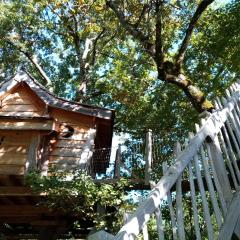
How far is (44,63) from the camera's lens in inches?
1034

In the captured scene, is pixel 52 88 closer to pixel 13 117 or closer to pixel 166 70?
pixel 13 117

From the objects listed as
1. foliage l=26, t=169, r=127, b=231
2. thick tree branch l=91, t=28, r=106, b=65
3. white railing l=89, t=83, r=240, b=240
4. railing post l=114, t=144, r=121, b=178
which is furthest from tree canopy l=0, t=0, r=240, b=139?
white railing l=89, t=83, r=240, b=240

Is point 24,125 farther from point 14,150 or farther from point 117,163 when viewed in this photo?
point 117,163

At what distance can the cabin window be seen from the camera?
1432 centimetres

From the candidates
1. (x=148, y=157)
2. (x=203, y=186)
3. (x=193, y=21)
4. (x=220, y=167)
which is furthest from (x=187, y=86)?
(x=203, y=186)

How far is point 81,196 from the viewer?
10914 millimetres

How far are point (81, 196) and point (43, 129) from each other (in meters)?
3.46

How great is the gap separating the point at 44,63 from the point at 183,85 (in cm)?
1710

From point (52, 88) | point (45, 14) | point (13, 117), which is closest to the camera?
point (13, 117)

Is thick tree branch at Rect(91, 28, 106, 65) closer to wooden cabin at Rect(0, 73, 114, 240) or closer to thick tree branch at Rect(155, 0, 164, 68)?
wooden cabin at Rect(0, 73, 114, 240)

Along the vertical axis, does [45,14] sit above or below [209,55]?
above

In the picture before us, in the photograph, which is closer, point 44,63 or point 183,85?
point 183,85

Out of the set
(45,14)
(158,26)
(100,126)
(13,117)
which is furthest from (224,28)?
(45,14)

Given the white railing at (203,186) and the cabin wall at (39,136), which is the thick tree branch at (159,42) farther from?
the white railing at (203,186)
